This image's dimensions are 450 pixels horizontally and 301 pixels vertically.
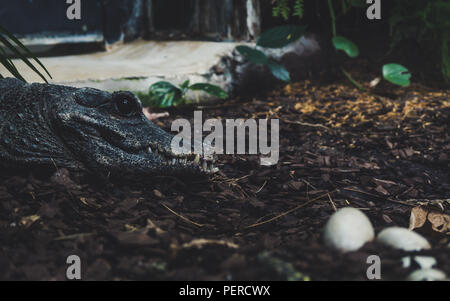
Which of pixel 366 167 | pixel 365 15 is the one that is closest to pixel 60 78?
pixel 366 167

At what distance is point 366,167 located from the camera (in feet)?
9.83

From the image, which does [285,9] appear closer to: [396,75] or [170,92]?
[396,75]

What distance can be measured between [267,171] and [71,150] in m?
1.27

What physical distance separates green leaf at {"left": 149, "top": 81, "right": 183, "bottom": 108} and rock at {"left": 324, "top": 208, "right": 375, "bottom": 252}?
2783 mm

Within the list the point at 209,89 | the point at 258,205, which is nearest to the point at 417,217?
the point at 258,205

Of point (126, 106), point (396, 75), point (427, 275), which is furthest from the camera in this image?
point (396, 75)

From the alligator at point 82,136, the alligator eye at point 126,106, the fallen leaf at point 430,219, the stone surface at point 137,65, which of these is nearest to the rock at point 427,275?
the fallen leaf at point 430,219

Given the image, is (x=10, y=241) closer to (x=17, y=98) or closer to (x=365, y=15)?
(x=17, y=98)

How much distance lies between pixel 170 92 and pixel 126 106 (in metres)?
1.66

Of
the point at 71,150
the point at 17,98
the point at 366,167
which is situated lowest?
the point at 366,167

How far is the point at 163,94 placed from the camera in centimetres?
403

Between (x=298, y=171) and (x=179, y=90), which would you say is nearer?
(x=298, y=171)

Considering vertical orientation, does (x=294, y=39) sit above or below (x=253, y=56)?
above

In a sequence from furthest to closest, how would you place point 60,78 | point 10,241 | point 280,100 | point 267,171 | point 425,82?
1. point 425,82
2. point 280,100
3. point 60,78
4. point 267,171
5. point 10,241
